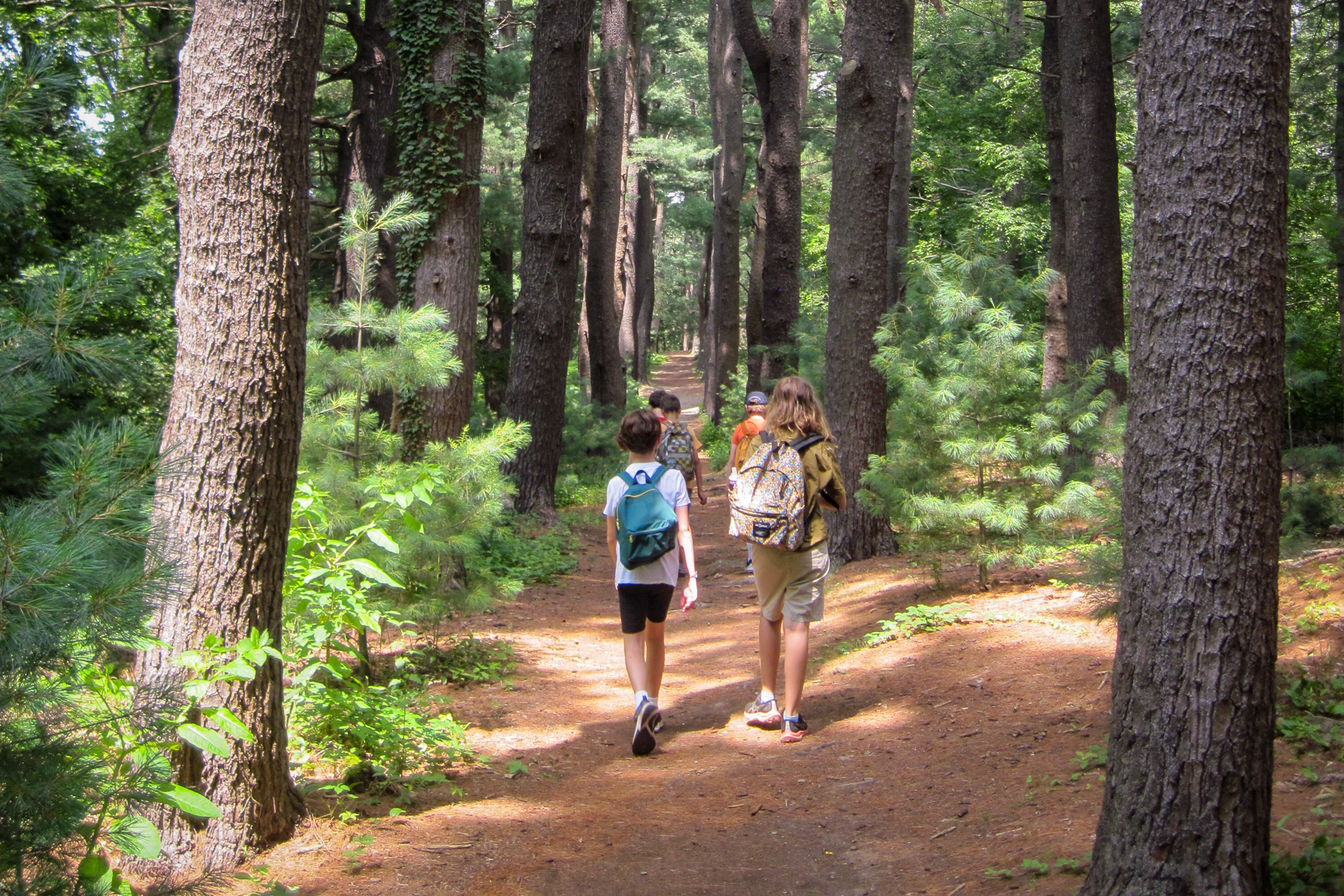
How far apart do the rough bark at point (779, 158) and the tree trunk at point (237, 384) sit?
11.4 metres

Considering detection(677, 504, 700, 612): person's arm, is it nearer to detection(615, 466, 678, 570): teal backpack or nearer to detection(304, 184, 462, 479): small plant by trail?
detection(615, 466, 678, 570): teal backpack

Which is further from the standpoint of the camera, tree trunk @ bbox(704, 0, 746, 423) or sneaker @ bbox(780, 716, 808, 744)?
tree trunk @ bbox(704, 0, 746, 423)

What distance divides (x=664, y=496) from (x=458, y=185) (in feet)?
16.3

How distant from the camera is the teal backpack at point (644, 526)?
6012mm

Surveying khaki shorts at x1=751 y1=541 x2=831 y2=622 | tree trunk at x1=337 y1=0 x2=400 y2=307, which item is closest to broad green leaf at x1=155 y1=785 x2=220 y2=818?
khaki shorts at x1=751 y1=541 x2=831 y2=622

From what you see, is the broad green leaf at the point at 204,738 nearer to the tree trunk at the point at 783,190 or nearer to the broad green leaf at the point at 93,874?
the broad green leaf at the point at 93,874

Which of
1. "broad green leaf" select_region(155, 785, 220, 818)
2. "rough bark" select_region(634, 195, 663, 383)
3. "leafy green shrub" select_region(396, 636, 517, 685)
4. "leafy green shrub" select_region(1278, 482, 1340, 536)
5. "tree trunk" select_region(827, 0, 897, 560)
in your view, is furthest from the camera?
"rough bark" select_region(634, 195, 663, 383)

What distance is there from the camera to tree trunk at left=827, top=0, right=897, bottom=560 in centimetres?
1017

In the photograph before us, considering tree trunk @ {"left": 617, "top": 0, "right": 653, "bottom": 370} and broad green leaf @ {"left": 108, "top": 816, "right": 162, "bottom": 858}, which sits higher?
tree trunk @ {"left": 617, "top": 0, "right": 653, "bottom": 370}

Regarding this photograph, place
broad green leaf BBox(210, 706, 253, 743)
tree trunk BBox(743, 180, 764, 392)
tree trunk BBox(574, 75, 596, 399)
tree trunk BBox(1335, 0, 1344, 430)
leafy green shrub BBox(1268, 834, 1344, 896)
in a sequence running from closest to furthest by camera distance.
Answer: leafy green shrub BBox(1268, 834, 1344, 896) < broad green leaf BBox(210, 706, 253, 743) < tree trunk BBox(1335, 0, 1344, 430) < tree trunk BBox(743, 180, 764, 392) < tree trunk BBox(574, 75, 596, 399)

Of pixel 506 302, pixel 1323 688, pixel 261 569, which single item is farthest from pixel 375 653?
pixel 506 302

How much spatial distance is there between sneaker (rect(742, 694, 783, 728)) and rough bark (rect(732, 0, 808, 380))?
1058 centimetres

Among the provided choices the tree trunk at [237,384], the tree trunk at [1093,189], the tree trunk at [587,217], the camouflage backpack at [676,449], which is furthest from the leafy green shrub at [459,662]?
the tree trunk at [587,217]

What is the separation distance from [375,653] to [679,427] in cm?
591
